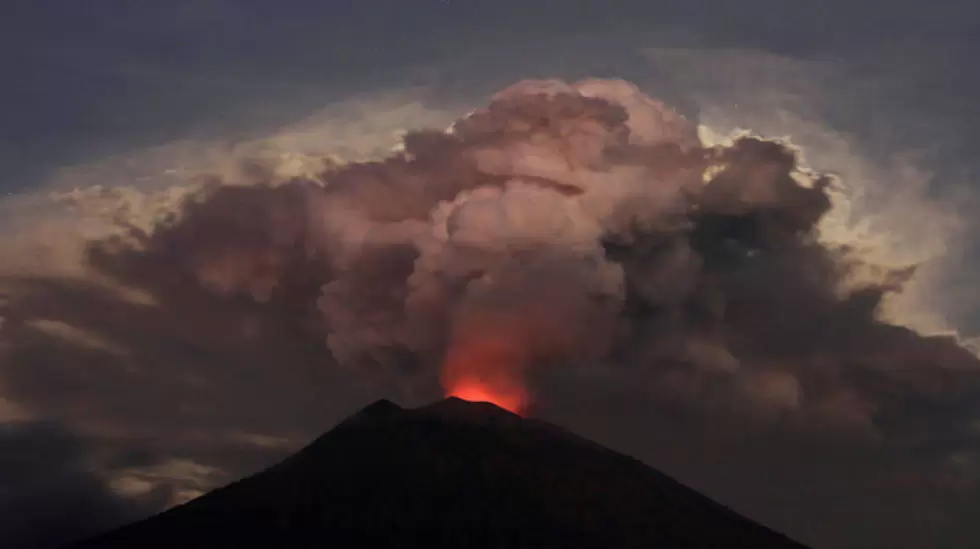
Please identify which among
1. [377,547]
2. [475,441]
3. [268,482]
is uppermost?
[475,441]

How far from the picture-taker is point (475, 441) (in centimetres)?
14988

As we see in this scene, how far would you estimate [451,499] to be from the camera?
5453 inches

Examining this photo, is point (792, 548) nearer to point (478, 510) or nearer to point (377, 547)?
point (478, 510)

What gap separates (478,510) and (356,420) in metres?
31.6

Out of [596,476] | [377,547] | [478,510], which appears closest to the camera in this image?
[377,547]

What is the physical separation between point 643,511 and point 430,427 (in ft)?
114

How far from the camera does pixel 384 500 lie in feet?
450

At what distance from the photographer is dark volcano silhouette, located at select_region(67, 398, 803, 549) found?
127375 mm

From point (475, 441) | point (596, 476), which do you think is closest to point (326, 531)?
point (475, 441)

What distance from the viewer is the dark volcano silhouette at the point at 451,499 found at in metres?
127

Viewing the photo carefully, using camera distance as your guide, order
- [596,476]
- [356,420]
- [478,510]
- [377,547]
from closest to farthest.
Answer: [377,547]
[478,510]
[596,476]
[356,420]

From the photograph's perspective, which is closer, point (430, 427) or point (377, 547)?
point (377, 547)

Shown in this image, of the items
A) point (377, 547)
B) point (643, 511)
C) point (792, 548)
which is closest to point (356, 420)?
point (377, 547)

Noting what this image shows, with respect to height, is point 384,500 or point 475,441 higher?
point 475,441
